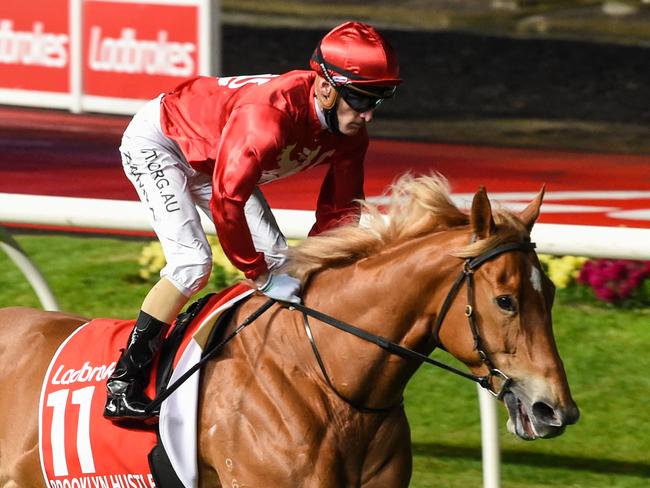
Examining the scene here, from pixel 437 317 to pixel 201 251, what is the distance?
30.0 inches

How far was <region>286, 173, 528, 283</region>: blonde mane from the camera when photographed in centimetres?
381

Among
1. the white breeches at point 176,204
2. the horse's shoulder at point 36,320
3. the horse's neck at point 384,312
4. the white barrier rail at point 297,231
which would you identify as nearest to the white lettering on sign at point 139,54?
the white barrier rail at point 297,231

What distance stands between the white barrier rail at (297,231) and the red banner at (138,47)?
19.4 ft

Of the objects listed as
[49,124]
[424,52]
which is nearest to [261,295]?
[49,124]

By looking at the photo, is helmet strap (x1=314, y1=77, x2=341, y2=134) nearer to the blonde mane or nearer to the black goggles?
the black goggles

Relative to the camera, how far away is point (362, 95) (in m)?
3.90

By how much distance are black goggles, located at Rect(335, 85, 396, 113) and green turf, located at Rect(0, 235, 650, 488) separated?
2.04 metres

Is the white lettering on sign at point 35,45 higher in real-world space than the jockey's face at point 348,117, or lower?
lower

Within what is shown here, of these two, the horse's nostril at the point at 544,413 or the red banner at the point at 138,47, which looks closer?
the horse's nostril at the point at 544,413

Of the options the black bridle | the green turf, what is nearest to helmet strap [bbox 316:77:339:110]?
the black bridle

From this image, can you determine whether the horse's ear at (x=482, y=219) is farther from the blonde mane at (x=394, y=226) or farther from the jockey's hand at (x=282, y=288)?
the jockey's hand at (x=282, y=288)

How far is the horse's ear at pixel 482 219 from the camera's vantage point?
11.7 ft

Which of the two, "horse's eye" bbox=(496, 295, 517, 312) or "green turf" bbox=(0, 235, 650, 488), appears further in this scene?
"green turf" bbox=(0, 235, 650, 488)

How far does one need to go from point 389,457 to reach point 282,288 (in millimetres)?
528
